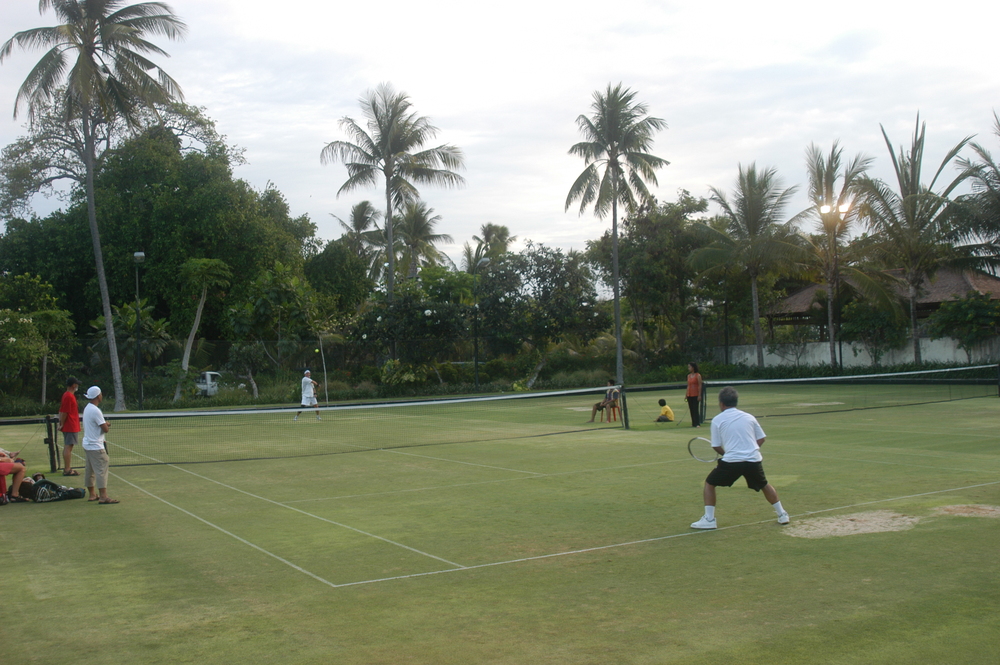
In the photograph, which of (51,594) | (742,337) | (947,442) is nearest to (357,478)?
(51,594)

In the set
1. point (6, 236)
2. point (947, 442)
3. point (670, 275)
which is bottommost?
point (947, 442)

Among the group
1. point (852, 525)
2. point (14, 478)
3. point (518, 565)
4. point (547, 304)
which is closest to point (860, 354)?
point (547, 304)

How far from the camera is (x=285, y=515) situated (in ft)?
31.5

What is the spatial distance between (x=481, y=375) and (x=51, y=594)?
33.6 m

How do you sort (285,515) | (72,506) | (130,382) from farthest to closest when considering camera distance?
(130,382) < (72,506) < (285,515)

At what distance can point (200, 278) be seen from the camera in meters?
38.6

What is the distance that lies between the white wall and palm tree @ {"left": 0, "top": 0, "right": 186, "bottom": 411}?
30568 millimetres

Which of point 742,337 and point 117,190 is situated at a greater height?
point 117,190

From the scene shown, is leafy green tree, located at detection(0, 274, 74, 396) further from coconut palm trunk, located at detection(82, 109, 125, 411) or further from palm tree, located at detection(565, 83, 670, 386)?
palm tree, located at detection(565, 83, 670, 386)

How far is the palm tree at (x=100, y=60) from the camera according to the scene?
28.4m

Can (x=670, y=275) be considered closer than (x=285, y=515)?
No

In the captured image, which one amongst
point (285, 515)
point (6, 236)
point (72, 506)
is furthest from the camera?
point (6, 236)

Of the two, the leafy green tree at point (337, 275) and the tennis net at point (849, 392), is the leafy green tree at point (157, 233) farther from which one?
the tennis net at point (849, 392)

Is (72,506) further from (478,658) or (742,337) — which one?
(742,337)
